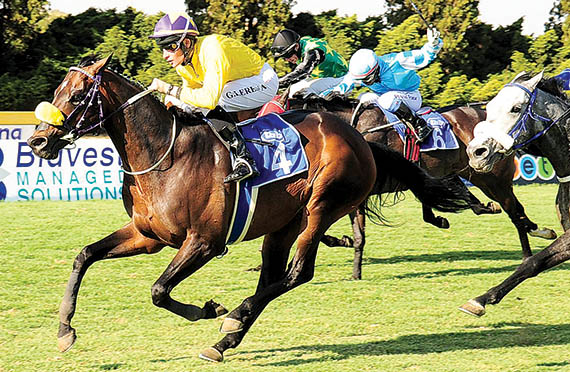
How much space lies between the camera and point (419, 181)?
6008 mm

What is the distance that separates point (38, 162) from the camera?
40.3 feet

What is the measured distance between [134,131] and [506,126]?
234 centimetres

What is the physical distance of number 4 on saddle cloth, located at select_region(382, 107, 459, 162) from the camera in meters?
8.12

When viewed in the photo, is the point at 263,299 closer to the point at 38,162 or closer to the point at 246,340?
the point at 246,340

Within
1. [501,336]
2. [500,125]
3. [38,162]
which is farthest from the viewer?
[38,162]

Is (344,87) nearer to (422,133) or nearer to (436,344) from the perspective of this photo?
(422,133)

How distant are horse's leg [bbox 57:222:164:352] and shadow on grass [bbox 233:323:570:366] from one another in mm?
934

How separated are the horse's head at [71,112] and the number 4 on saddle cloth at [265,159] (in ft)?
3.26

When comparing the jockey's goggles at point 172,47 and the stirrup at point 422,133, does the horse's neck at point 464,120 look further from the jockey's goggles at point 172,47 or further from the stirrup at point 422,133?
the jockey's goggles at point 172,47

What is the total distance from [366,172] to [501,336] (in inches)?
57.5

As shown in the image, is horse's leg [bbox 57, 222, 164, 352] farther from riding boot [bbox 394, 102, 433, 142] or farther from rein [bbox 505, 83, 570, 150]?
riding boot [bbox 394, 102, 433, 142]

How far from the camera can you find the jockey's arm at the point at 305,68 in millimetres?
8164

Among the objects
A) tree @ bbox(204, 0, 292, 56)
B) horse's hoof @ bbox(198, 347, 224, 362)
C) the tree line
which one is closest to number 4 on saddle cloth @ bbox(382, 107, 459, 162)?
horse's hoof @ bbox(198, 347, 224, 362)

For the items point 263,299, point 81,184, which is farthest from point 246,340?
point 81,184
